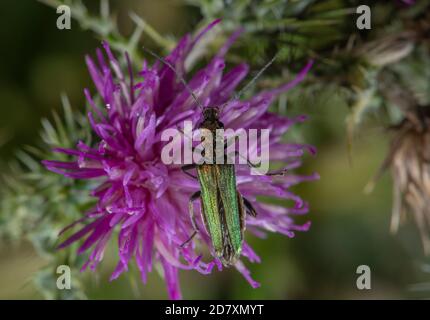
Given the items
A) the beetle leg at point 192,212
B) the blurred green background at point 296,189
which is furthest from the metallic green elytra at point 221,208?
the blurred green background at point 296,189

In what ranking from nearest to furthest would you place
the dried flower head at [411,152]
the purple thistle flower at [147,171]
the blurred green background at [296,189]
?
the purple thistle flower at [147,171], the dried flower head at [411,152], the blurred green background at [296,189]

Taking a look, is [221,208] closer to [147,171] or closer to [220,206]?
[220,206]

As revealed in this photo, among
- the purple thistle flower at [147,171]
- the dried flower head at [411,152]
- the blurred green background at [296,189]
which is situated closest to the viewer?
the purple thistle flower at [147,171]

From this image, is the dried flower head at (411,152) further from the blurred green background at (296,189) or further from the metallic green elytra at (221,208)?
the metallic green elytra at (221,208)

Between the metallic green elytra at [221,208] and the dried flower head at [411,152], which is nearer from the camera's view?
the metallic green elytra at [221,208]

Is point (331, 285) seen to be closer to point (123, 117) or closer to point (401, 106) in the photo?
point (401, 106)

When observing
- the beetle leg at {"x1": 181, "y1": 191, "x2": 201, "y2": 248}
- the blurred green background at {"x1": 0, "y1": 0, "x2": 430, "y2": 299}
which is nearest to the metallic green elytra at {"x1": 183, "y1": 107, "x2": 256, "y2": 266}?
the beetle leg at {"x1": 181, "y1": 191, "x2": 201, "y2": 248}

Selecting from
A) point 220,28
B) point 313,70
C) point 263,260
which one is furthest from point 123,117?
point 263,260
